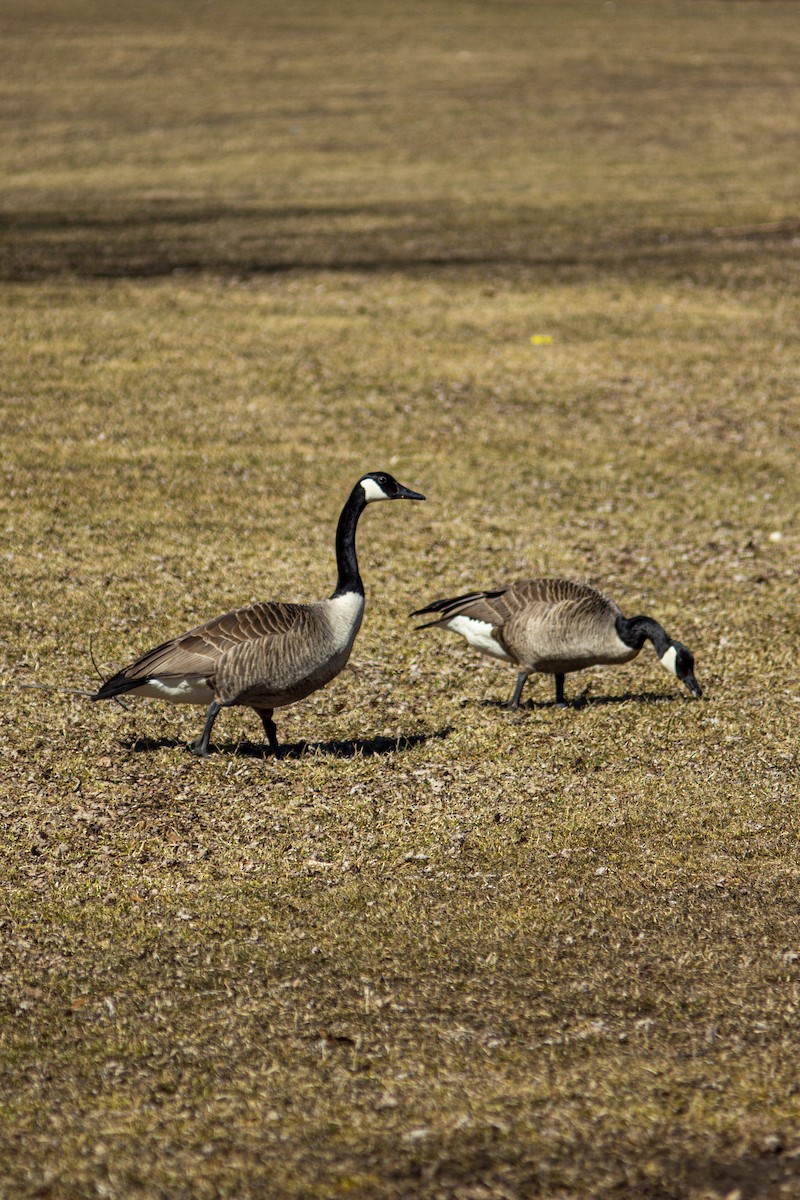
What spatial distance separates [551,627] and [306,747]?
1831 millimetres

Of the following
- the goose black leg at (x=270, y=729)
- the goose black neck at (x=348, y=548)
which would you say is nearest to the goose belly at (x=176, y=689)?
the goose black leg at (x=270, y=729)

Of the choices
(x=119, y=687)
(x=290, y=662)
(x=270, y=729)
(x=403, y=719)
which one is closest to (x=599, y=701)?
(x=403, y=719)

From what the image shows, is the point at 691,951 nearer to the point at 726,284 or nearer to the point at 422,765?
the point at 422,765

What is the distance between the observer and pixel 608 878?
7.27 metres

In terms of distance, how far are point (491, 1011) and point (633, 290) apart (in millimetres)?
18973

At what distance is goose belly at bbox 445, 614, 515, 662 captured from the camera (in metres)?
9.48

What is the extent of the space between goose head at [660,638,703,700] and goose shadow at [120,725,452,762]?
5.69 ft

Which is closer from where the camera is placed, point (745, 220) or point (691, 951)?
point (691, 951)

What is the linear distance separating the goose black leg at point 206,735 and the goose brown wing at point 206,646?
32 cm

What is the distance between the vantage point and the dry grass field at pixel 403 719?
5.16 m

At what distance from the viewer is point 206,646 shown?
26.8 feet

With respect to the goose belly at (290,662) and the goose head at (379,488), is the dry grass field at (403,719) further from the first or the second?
the goose head at (379,488)

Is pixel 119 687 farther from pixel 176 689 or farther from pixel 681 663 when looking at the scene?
pixel 681 663

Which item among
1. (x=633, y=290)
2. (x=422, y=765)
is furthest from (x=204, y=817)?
(x=633, y=290)
